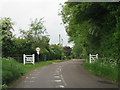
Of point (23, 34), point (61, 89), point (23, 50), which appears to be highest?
point (23, 34)

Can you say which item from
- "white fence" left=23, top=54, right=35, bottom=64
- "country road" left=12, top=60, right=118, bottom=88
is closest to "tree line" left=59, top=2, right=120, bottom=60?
"country road" left=12, top=60, right=118, bottom=88

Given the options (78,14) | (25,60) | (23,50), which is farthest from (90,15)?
(23,50)

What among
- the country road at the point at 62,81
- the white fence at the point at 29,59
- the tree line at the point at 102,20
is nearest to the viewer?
the country road at the point at 62,81

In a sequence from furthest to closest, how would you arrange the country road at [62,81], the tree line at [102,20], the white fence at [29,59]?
the white fence at [29,59] < the tree line at [102,20] < the country road at [62,81]

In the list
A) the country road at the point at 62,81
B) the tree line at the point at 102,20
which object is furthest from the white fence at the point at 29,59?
→ the country road at the point at 62,81

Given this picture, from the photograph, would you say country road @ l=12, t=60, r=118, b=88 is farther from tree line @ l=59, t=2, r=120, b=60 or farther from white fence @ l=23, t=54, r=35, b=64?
white fence @ l=23, t=54, r=35, b=64

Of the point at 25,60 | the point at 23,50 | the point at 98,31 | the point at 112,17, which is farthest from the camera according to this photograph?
the point at 23,50

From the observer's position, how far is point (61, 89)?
37.8 ft

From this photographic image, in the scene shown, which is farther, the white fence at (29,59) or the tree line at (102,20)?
the white fence at (29,59)

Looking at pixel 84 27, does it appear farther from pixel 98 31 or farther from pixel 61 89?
pixel 61 89

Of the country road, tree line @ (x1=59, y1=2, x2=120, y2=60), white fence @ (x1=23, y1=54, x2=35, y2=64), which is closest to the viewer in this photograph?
the country road

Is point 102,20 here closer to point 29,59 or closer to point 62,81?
point 62,81

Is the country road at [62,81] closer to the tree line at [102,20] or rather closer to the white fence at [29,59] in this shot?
the tree line at [102,20]

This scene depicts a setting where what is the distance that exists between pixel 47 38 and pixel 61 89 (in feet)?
124
